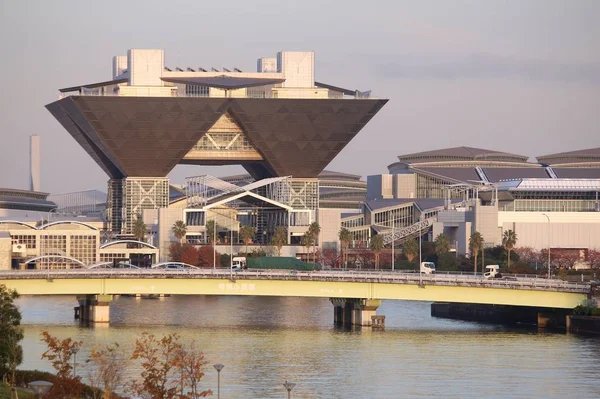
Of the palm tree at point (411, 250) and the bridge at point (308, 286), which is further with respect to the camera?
the palm tree at point (411, 250)

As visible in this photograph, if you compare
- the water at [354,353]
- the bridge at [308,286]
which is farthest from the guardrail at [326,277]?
the water at [354,353]

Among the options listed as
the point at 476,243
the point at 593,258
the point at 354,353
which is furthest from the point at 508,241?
the point at 354,353

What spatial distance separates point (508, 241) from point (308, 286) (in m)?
62.0

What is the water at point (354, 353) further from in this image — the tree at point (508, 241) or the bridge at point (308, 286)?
the tree at point (508, 241)

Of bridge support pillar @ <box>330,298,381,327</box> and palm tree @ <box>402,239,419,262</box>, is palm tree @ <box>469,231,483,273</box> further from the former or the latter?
bridge support pillar @ <box>330,298,381,327</box>

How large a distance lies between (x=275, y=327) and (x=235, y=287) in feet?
16.0

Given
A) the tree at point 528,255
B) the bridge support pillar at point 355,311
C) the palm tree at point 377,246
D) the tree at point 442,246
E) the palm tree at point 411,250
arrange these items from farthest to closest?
the palm tree at point 377,246
the tree at point 528,255
the palm tree at point 411,250
the tree at point 442,246
the bridge support pillar at point 355,311

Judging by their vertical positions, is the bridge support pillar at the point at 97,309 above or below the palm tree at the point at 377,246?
below

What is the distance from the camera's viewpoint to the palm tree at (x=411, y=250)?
19125cm

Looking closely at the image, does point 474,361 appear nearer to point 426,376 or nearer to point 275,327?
point 426,376

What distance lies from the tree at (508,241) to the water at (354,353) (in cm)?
3948

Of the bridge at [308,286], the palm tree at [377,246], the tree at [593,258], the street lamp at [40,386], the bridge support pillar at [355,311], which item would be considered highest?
the palm tree at [377,246]

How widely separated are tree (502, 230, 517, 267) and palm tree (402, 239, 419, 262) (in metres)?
11.4

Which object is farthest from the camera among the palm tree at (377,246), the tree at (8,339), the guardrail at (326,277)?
the palm tree at (377,246)
